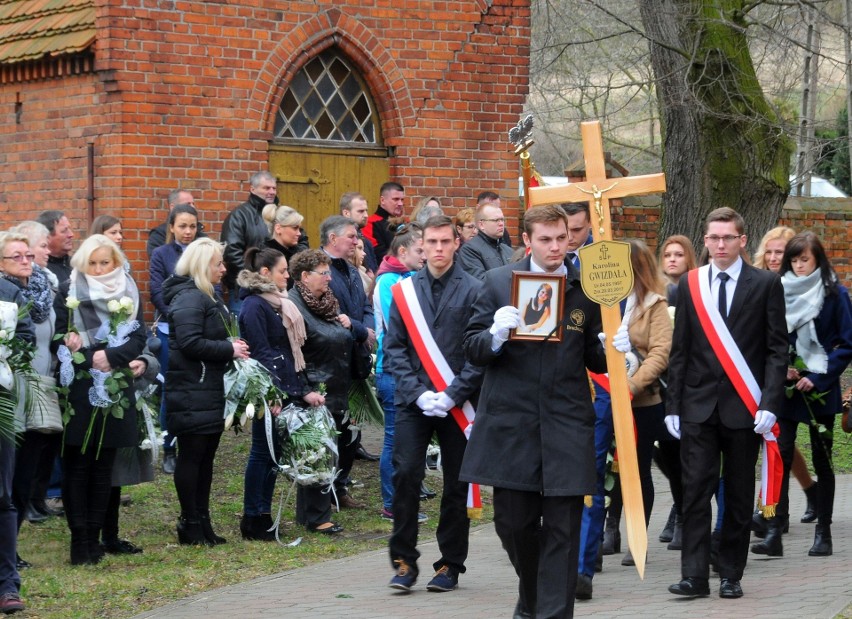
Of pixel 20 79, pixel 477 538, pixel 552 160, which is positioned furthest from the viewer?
pixel 552 160

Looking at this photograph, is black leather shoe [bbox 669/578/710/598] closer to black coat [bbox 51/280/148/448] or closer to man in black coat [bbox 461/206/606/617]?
man in black coat [bbox 461/206/606/617]

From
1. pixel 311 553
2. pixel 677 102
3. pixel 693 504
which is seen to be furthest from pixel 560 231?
pixel 677 102

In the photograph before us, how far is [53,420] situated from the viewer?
8.19 metres

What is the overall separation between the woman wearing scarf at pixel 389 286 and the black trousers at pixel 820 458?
2.62 meters

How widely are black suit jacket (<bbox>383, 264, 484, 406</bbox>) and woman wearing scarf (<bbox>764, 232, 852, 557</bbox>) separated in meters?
2.12

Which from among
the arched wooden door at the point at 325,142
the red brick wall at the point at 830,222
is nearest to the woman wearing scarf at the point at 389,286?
the arched wooden door at the point at 325,142

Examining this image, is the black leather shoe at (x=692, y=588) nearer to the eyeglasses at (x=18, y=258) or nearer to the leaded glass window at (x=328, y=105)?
the eyeglasses at (x=18, y=258)

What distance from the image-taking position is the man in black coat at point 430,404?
7570 millimetres

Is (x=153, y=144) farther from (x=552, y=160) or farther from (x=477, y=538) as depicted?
(x=552, y=160)

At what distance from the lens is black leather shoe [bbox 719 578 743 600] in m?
7.23

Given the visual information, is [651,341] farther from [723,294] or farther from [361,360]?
[361,360]

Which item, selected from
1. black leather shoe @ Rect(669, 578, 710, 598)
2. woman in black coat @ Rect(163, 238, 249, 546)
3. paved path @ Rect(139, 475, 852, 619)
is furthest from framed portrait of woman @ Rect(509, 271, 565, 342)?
woman in black coat @ Rect(163, 238, 249, 546)

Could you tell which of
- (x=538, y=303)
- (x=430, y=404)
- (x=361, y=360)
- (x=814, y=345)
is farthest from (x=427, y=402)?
(x=361, y=360)

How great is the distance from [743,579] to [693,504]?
30.5 inches
